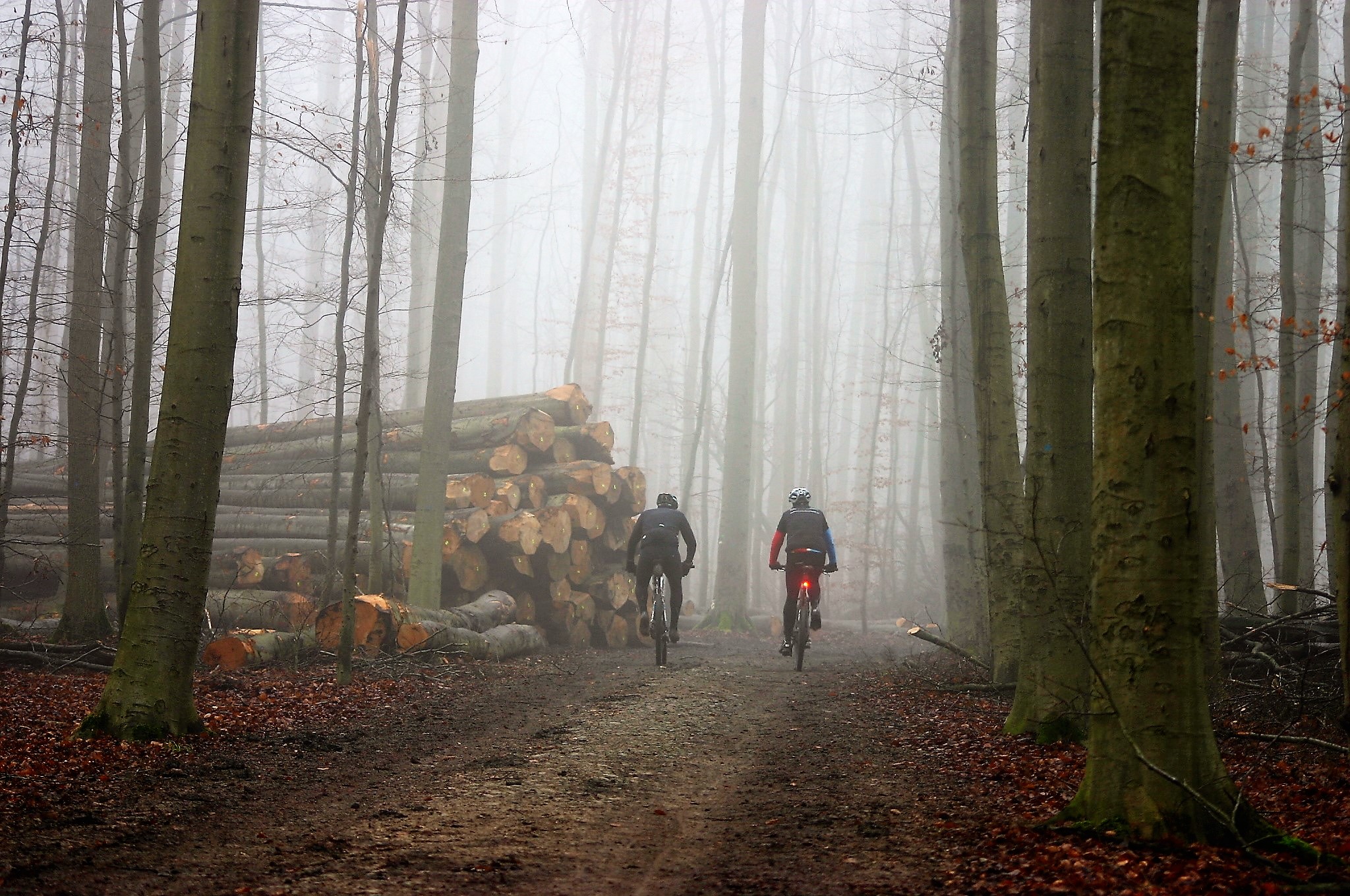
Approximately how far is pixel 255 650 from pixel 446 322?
4870 mm

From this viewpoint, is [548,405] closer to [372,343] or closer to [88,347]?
[372,343]

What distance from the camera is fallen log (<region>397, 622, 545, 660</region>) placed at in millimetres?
11000

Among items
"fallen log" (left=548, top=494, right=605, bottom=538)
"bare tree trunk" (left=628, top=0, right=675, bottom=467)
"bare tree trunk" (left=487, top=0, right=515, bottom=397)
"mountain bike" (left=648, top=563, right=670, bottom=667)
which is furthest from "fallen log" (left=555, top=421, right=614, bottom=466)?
"bare tree trunk" (left=487, top=0, right=515, bottom=397)

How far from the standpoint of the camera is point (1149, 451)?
153 inches

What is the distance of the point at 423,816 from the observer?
468 centimetres

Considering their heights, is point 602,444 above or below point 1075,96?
below

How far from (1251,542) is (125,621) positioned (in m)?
10.5

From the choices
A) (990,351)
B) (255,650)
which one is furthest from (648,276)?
(990,351)

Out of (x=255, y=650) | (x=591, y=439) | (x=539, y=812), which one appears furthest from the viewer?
(x=591, y=439)

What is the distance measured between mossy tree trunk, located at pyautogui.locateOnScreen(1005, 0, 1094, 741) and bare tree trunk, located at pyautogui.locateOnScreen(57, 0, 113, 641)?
835 centimetres

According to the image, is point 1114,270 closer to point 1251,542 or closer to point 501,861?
point 501,861

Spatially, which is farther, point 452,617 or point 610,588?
point 610,588

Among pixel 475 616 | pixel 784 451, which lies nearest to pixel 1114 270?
pixel 475 616

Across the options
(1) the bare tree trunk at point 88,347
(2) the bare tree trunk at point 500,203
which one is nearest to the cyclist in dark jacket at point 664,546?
(1) the bare tree trunk at point 88,347
